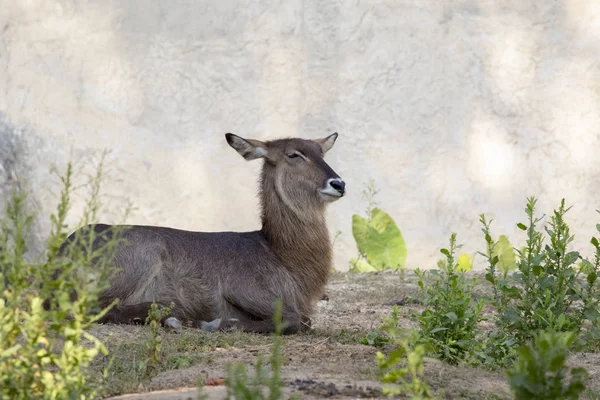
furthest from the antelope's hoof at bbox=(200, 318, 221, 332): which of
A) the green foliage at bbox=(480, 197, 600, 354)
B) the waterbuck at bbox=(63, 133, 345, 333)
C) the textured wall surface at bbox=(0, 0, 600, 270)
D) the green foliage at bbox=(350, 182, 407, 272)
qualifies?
the textured wall surface at bbox=(0, 0, 600, 270)

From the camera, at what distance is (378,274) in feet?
28.6

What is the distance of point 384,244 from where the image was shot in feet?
32.2

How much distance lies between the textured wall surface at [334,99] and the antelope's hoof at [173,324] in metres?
4.78

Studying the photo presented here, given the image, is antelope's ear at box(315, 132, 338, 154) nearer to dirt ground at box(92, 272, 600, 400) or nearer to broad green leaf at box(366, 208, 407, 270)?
dirt ground at box(92, 272, 600, 400)

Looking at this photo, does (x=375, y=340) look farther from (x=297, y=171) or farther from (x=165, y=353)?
(x=297, y=171)

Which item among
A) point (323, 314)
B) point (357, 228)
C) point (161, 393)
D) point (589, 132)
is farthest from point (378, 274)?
point (161, 393)

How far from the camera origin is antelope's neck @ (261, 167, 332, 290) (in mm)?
6383

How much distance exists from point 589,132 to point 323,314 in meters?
5.40

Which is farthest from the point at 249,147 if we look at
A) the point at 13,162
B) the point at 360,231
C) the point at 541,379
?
the point at 13,162

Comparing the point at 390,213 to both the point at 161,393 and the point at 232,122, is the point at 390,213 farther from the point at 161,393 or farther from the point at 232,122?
the point at 161,393

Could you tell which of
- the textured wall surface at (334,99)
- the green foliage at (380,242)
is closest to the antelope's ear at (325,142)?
the green foliage at (380,242)

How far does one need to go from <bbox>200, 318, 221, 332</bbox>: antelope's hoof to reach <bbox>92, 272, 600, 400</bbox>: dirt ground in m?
0.21

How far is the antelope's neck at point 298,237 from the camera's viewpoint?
251 inches

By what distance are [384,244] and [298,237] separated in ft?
11.3
